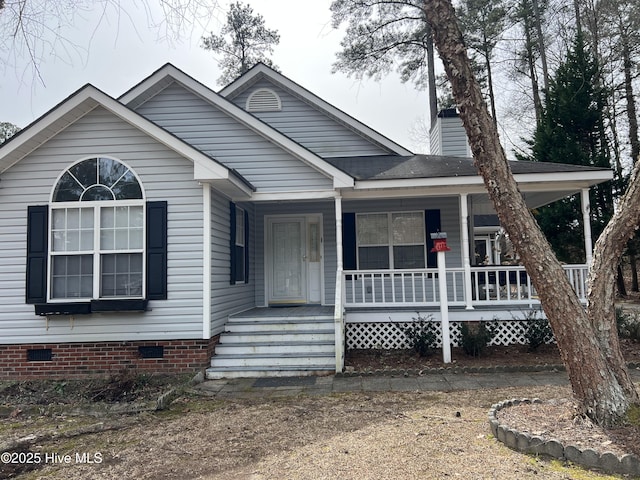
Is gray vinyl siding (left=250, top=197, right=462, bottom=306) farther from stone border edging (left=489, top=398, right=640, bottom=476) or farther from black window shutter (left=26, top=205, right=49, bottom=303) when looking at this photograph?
stone border edging (left=489, top=398, right=640, bottom=476)

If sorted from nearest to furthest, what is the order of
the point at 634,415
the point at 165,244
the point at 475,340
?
the point at 634,415 → the point at 165,244 → the point at 475,340

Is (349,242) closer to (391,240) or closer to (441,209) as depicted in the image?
(391,240)

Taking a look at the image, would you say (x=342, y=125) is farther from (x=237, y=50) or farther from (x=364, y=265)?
(x=237, y=50)

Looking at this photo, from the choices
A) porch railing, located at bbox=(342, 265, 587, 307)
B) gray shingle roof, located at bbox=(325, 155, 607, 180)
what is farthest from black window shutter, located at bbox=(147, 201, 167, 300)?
gray shingle roof, located at bbox=(325, 155, 607, 180)

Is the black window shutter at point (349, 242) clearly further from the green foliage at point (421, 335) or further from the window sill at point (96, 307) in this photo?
the window sill at point (96, 307)

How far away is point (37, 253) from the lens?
7.11 meters

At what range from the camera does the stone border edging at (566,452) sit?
10.7 ft

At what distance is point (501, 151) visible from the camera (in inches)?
171

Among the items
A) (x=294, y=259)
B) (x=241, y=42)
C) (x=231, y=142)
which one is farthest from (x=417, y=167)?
(x=241, y=42)

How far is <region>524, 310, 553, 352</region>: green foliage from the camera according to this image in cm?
785

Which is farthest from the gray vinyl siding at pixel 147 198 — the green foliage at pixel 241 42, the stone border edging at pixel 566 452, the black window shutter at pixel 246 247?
the green foliage at pixel 241 42

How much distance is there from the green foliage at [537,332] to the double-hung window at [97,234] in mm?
6452

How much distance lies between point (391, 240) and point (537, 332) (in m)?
3.45

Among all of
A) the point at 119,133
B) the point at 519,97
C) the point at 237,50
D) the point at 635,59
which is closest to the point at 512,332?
the point at 119,133
